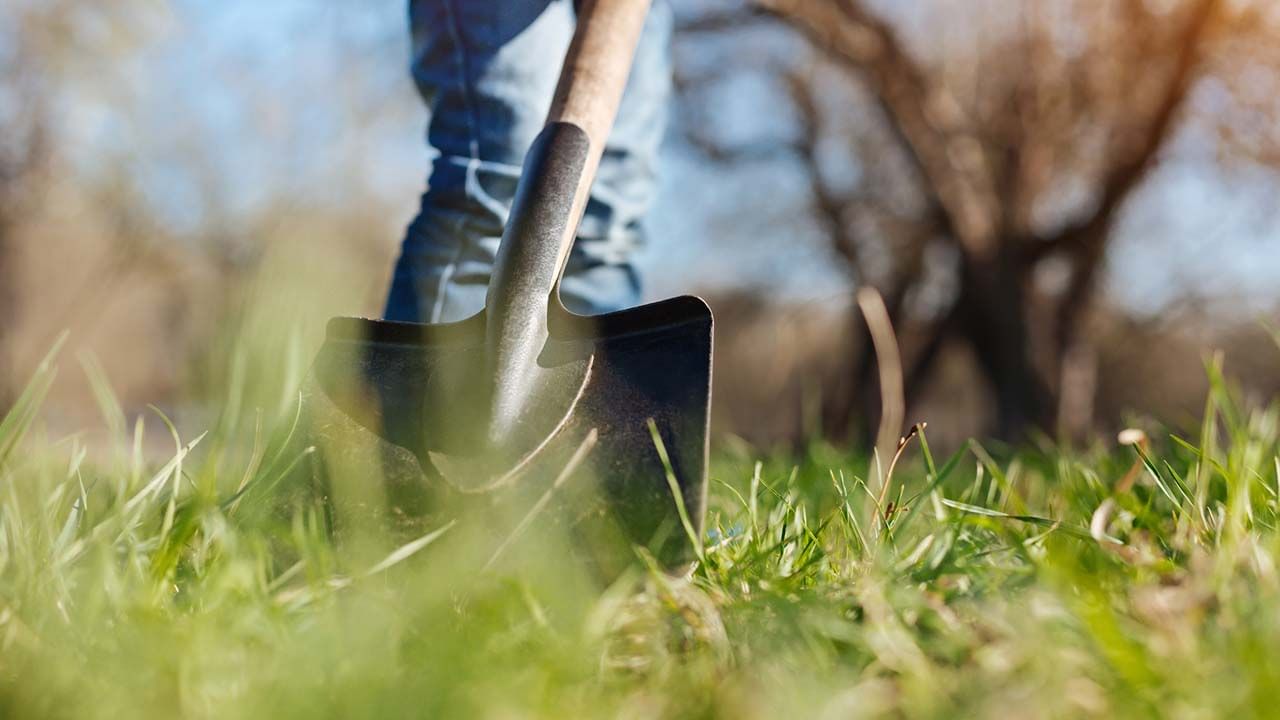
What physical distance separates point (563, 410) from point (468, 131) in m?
0.77

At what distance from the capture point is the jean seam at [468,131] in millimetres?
1810

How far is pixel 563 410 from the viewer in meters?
1.26

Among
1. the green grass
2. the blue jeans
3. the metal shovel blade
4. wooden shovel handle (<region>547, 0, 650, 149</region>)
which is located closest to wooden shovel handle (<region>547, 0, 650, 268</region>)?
wooden shovel handle (<region>547, 0, 650, 149</region>)

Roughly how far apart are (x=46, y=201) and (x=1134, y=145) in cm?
1350

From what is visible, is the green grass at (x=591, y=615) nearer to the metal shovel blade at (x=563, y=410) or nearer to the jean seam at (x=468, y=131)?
the metal shovel blade at (x=563, y=410)

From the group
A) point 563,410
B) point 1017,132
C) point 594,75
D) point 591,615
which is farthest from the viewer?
point 1017,132

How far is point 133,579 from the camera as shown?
92 cm

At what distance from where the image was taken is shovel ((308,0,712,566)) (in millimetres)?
1137

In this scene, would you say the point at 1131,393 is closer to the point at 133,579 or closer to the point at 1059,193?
the point at 1059,193

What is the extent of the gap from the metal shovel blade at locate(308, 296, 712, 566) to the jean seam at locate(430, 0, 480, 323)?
0.40 metres

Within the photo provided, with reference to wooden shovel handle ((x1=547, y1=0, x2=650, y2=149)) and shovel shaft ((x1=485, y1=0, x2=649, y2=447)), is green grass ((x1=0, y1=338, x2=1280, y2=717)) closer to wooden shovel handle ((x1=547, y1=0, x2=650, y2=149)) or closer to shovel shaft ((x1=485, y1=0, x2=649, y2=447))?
shovel shaft ((x1=485, y1=0, x2=649, y2=447))

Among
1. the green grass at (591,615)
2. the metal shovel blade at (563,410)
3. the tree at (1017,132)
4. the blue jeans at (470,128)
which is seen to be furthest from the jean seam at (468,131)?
the tree at (1017,132)

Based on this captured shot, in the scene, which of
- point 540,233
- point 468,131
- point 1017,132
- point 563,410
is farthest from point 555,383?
point 1017,132

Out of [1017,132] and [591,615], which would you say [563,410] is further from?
[1017,132]
